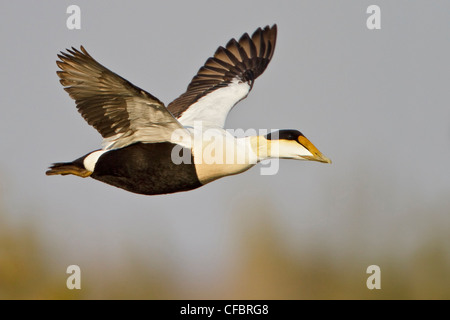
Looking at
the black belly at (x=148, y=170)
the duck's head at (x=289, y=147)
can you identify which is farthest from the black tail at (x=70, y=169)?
the duck's head at (x=289, y=147)

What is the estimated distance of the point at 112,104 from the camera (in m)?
10.1

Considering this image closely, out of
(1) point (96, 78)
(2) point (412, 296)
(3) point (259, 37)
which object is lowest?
(2) point (412, 296)

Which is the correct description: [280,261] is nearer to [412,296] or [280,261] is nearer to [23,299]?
[412,296]

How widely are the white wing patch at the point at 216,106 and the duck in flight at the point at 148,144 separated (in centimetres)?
64

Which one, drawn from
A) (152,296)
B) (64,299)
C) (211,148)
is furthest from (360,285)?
(211,148)

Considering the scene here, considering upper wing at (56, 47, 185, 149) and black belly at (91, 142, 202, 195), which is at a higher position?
upper wing at (56, 47, 185, 149)

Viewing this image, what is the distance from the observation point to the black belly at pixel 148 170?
10406mm

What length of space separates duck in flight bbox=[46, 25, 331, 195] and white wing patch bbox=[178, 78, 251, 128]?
2.11 feet

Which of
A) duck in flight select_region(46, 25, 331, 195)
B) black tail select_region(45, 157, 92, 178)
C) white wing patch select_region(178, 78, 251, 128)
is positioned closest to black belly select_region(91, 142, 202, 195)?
duck in flight select_region(46, 25, 331, 195)

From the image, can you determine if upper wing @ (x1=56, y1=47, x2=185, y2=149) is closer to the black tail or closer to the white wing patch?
the black tail

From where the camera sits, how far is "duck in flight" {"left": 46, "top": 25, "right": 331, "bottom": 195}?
10.0 m

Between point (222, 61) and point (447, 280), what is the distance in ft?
36.7

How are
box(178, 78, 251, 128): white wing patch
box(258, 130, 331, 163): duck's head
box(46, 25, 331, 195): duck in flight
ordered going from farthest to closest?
box(178, 78, 251, 128): white wing patch < box(258, 130, 331, 163): duck's head < box(46, 25, 331, 195): duck in flight
